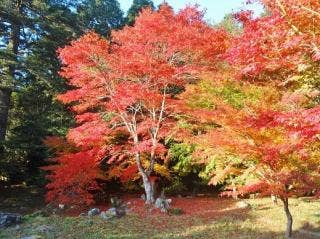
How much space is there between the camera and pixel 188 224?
11.9 meters

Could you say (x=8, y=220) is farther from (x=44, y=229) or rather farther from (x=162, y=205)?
(x=162, y=205)

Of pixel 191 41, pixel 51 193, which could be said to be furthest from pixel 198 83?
pixel 51 193

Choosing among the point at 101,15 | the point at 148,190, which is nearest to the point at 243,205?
the point at 148,190

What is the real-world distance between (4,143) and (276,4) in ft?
46.9

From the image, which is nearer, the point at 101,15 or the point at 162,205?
the point at 162,205

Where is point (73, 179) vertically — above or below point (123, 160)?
below

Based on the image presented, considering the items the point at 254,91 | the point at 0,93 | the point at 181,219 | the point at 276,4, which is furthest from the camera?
the point at 0,93

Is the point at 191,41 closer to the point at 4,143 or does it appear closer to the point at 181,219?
the point at 181,219

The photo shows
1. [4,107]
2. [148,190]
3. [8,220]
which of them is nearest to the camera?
[8,220]

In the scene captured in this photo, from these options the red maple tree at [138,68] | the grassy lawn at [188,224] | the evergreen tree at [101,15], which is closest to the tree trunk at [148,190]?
the red maple tree at [138,68]

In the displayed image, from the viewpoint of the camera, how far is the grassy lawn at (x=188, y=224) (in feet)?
34.9

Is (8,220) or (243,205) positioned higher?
(243,205)

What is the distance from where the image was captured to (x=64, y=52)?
1370cm

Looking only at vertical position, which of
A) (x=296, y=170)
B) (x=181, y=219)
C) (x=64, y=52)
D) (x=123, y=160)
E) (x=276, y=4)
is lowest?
(x=181, y=219)
